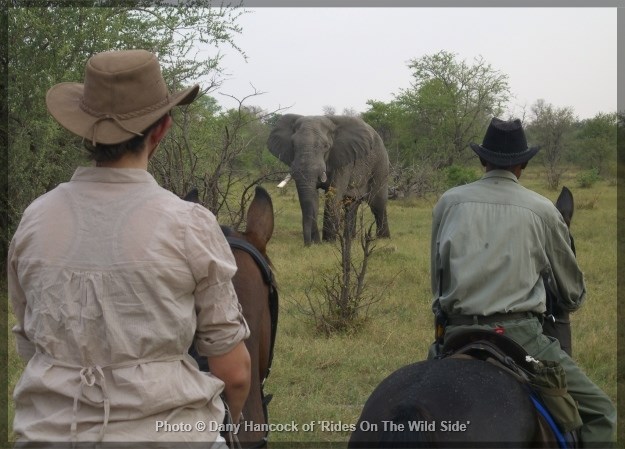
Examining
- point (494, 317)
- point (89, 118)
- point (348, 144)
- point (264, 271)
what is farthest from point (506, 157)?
point (348, 144)

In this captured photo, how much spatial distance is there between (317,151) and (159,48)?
20.6 feet

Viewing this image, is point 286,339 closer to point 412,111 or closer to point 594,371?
point 594,371

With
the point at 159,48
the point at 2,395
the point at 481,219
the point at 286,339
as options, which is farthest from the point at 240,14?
the point at 481,219

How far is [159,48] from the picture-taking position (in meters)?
10.3

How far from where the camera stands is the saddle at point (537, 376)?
9.88ft

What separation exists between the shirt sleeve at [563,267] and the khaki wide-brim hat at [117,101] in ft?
6.60

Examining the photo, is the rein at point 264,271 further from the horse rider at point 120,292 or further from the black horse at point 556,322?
the black horse at point 556,322

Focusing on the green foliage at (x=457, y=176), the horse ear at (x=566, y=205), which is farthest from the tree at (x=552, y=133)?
the horse ear at (x=566, y=205)

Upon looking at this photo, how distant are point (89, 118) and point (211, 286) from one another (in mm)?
540

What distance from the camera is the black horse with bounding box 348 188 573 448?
2.66m

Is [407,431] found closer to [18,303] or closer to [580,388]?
[580,388]

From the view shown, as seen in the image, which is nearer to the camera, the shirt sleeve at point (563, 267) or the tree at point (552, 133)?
the shirt sleeve at point (563, 267)

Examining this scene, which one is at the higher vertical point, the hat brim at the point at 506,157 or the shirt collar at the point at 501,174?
the hat brim at the point at 506,157

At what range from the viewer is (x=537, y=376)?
305cm
